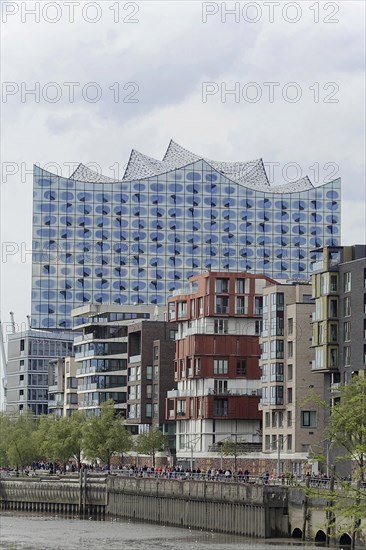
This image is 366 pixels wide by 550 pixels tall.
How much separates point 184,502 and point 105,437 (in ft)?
153

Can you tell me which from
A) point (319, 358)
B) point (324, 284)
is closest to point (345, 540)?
point (319, 358)

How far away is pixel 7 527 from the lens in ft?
375

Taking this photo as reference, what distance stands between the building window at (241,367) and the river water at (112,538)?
3586cm

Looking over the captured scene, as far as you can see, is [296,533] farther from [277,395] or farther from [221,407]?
[221,407]

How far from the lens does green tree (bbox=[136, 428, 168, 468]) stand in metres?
161

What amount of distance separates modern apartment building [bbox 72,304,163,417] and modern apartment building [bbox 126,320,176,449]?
894cm

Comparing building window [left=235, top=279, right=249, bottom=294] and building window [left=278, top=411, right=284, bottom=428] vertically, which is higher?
building window [left=235, top=279, right=249, bottom=294]

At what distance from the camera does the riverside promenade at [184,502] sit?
96.9m

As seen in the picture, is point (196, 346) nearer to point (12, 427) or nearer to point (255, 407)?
point (255, 407)

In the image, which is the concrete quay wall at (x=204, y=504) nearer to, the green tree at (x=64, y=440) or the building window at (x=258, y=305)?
the building window at (x=258, y=305)

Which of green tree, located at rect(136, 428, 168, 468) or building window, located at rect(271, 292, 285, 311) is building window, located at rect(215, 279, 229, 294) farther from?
green tree, located at rect(136, 428, 168, 468)

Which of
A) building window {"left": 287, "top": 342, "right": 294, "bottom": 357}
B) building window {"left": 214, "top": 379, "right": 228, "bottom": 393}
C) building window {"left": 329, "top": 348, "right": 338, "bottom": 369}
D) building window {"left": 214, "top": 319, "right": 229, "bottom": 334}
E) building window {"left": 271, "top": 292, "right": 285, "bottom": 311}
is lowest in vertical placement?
building window {"left": 214, "top": 379, "right": 228, "bottom": 393}

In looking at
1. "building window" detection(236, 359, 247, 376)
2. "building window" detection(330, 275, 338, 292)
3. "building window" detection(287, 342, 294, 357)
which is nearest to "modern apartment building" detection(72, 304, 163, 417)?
"building window" detection(236, 359, 247, 376)

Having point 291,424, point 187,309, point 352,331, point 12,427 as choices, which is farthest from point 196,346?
point 12,427
